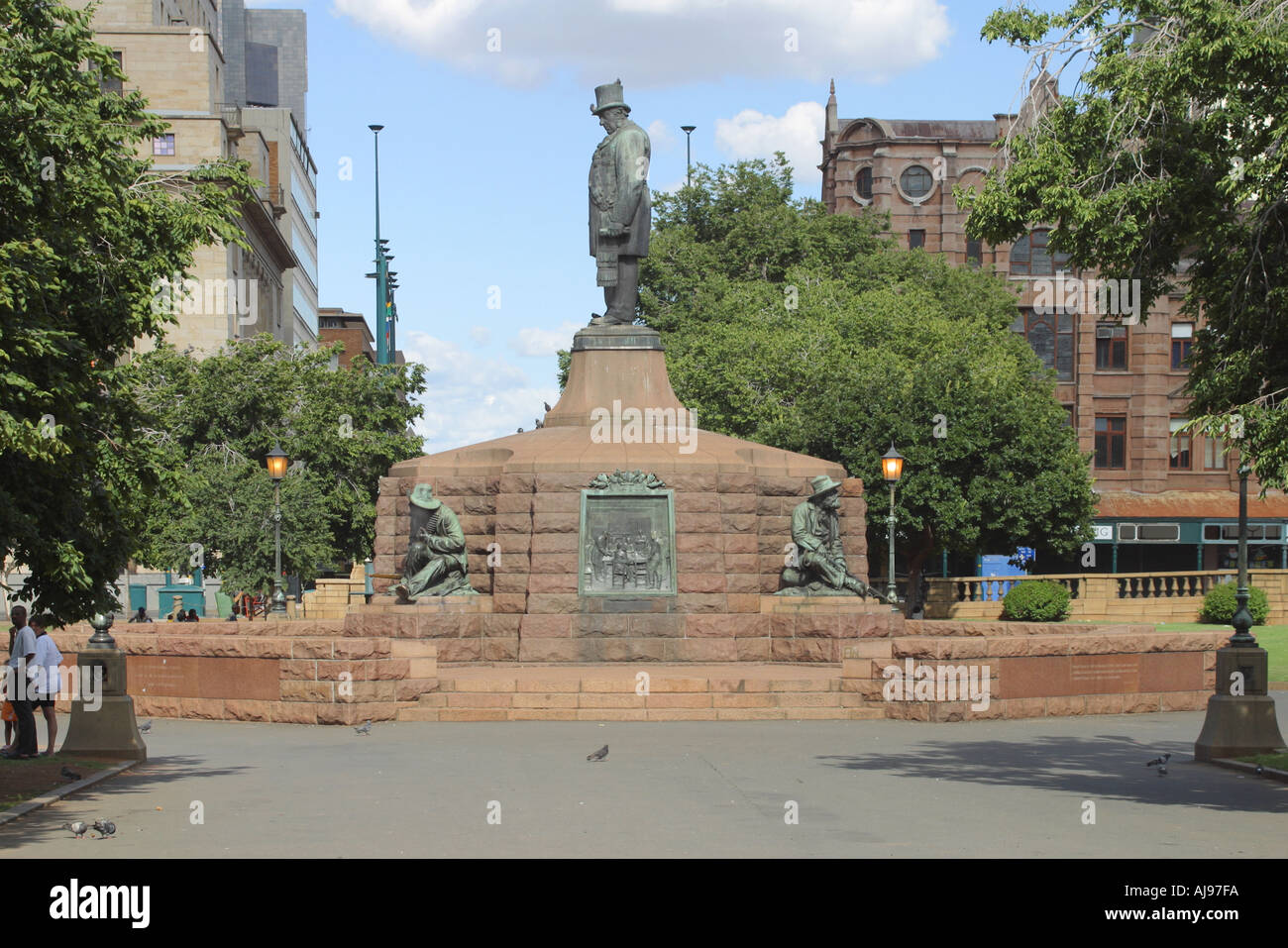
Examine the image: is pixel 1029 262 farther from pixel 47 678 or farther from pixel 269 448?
pixel 47 678

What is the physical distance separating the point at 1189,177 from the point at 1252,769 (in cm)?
566

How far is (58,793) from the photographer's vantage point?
14109 mm

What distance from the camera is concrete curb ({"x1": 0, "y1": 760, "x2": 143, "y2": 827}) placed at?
1282 cm

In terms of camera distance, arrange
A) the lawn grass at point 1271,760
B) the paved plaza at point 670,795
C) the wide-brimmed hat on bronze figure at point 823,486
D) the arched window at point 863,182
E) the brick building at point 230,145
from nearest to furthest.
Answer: the paved plaza at point 670,795 → the lawn grass at point 1271,760 → the wide-brimmed hat on bronze figure at point 823,486 → the brick building at point 230,145 → the arched window at point 863,182

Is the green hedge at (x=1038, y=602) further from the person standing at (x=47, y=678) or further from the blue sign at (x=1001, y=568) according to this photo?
the person standing at (x=47, y=678)

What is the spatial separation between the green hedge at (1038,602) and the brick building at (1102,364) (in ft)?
47.0

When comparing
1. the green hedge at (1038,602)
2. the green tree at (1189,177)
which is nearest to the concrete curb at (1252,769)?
the green tree at (1189,177)

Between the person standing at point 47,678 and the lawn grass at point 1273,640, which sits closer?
the person standing at point 47,678

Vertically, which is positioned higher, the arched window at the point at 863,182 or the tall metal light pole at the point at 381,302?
the arched window at the point at 863,182

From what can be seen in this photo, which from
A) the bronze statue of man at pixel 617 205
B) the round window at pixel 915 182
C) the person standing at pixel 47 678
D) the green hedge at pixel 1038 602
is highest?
the round window at pixel 915 182

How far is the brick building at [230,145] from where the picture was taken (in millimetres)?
63062

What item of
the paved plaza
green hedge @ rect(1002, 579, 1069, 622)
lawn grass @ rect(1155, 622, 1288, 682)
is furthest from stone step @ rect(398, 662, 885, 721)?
green hedge @ rect(1002, 579, 1069, 622)

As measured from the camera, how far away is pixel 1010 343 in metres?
62.8

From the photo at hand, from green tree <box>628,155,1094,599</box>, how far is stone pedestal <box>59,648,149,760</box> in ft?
109
